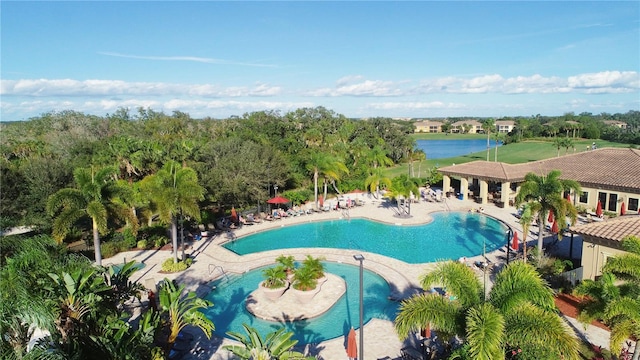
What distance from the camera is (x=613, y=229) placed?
1666 cm

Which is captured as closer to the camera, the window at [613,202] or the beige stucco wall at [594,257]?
the beige stucco wall at [594,257]

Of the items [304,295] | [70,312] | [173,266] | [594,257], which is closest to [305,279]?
[304,295]

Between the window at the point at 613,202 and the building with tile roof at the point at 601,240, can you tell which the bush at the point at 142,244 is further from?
the window at the point at 613,202

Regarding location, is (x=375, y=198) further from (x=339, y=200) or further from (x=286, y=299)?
(x=286, y=299)

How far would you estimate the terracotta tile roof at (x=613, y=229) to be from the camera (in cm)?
1603

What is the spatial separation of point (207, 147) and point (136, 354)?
27.8 meters

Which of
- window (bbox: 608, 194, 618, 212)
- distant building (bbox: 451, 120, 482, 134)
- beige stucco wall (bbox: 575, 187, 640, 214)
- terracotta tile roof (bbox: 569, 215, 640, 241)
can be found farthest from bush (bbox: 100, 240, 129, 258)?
distant building (bbox: 451, 120, 482, 134)

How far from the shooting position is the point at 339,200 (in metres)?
37.8

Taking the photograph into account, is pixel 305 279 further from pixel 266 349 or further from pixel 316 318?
pixel 266 349

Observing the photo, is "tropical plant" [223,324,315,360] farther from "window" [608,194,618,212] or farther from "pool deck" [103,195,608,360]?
"window" [608,194,618,212]

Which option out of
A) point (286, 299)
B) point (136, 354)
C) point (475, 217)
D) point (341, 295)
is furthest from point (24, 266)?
point (475, 217)

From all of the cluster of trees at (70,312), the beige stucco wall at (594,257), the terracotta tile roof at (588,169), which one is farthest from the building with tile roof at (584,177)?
the cluster of trees at (70,312)

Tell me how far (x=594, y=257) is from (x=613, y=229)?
1367 mm

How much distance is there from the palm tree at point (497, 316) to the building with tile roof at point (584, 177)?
73.2 ft
